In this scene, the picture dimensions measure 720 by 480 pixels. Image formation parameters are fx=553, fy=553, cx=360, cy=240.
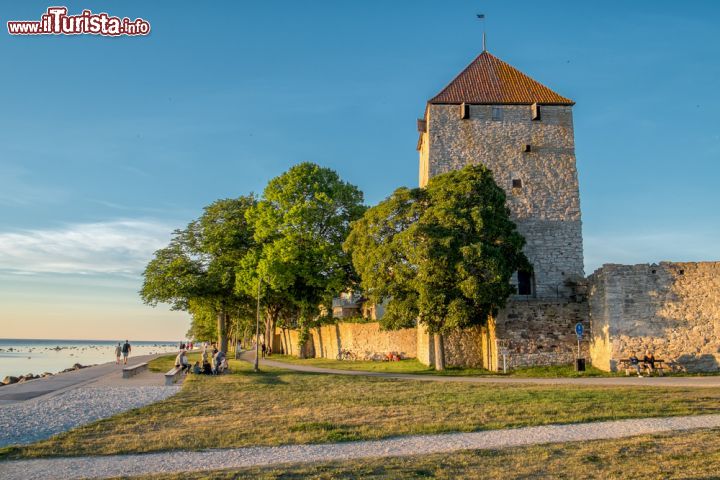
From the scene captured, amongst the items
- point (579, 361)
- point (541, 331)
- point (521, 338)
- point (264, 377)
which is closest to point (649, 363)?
point (579, 361)

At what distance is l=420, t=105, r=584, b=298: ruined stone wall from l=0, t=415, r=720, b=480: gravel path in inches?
708

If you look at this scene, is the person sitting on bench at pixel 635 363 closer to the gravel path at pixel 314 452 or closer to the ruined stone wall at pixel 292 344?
the gravel path at pixel 314 452

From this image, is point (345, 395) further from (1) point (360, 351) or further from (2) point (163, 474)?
(1) point (360, 351)

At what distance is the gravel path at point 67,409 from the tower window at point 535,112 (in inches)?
836

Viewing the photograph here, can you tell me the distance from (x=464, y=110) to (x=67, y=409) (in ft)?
73.2

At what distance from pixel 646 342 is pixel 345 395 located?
13.6 meters

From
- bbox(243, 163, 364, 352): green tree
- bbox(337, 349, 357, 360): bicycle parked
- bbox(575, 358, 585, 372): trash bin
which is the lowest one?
bbox(337, 349, 357, 360): bicycle parked

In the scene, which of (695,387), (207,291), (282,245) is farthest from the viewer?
(207,291)

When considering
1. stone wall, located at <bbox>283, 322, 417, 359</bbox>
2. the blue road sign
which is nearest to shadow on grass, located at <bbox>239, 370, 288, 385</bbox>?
stone wall, located at <bbox>283, 322, 417, 359</bbox>

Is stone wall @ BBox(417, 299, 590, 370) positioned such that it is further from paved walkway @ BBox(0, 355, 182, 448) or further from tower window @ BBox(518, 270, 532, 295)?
paved walkway @ BBox(0, 355, 182, 448)

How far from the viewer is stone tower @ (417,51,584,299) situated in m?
27.3

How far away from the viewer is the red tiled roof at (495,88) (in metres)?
28.6

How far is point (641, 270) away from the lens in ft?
72.6

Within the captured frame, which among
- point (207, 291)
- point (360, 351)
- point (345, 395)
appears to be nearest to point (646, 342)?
point (345, 395)
